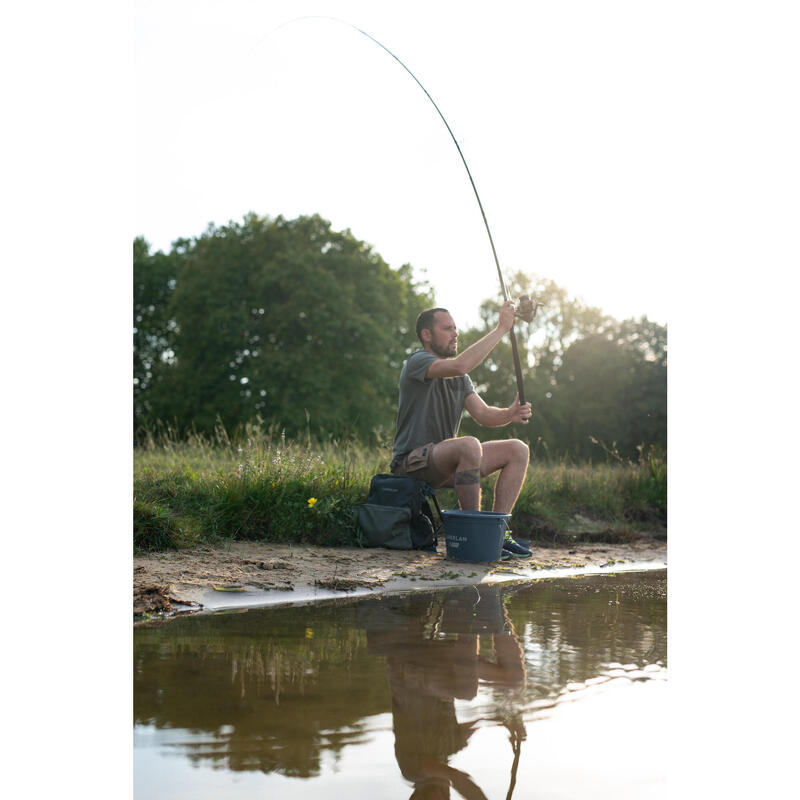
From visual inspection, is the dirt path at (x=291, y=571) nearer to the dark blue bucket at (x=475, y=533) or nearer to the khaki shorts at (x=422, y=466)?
the dark blue bucket at (x=475, y=533)

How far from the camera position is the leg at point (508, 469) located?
6066 mm

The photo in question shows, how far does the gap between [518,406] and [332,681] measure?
11.9 feet

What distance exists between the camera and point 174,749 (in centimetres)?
205

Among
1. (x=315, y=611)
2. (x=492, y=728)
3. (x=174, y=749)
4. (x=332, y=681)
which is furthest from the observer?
(x=315, y=611)

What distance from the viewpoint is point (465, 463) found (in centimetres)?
586

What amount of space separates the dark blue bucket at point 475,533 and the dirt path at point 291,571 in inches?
3.1

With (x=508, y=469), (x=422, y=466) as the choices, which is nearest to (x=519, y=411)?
(x=508, y=469)

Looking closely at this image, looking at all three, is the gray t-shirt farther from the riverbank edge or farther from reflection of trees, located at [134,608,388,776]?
reflection of trees, located at [134,608,388,776]

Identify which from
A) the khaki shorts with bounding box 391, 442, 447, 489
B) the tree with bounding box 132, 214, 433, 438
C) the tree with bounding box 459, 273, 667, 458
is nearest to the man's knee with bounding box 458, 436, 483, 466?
the khaki shorts with bounding box 391, 442, 447, 489

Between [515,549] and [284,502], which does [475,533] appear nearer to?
[515,549]

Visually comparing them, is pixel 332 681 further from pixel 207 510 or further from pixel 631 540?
pixel 631 540

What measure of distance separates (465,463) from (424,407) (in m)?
0.55

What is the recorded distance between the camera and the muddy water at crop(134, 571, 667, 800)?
6.33 feet

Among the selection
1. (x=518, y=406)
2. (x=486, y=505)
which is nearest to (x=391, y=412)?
(x=486, y=505)
